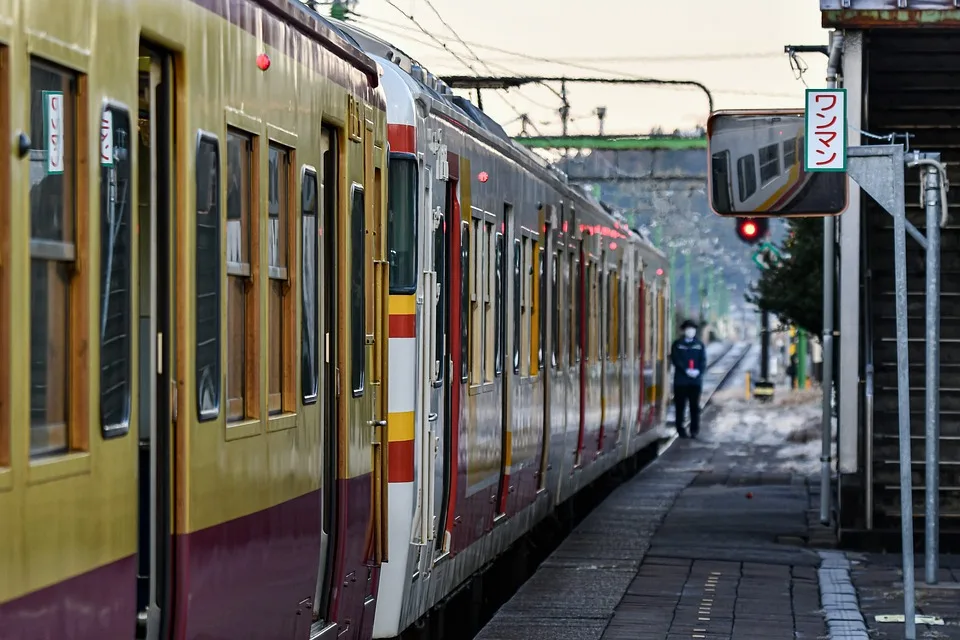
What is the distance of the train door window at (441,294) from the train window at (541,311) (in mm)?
3819

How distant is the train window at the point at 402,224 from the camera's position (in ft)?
26.3

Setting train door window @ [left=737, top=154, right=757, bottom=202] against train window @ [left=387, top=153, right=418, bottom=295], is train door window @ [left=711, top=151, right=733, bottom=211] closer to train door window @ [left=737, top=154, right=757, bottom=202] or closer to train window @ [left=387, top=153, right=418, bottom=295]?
train door window @ [left=737, top=154, right=757, bottom=202]

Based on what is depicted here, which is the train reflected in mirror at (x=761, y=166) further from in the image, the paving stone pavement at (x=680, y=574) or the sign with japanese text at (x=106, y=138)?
the sign with japanese text at (x=106, y=138)

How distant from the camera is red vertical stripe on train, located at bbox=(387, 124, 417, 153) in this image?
7980 millimetres

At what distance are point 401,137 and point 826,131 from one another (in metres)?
2.25

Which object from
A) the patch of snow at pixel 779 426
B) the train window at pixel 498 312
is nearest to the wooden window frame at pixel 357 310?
the train window at pixel 498 312

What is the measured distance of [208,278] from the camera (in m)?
5.02

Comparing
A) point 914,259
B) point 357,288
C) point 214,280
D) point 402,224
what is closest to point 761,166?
point 402,224

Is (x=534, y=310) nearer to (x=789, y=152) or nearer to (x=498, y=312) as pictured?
(x=498, y=312)

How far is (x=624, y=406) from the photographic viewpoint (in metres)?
20.9

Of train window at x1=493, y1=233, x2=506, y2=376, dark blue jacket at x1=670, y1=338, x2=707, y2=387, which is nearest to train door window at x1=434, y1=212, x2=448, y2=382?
train window at x1=493, y1=233, x2=506, y2=376

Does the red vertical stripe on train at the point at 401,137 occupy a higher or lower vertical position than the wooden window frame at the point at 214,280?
higher

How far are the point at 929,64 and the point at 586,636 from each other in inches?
274

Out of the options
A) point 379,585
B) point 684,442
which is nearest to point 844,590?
point 379,585
